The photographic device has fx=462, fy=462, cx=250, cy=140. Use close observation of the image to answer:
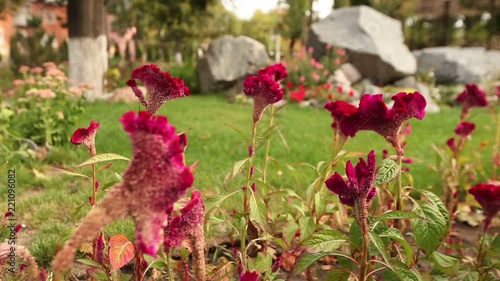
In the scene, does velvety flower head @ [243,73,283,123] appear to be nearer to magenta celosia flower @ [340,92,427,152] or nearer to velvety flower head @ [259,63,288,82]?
velvety flower head @ [259,63,288,82]

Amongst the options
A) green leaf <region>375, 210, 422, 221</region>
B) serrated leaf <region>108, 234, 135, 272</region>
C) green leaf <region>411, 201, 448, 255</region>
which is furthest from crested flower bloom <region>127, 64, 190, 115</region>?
green leaf <region>411, 201, 448, 255</region>

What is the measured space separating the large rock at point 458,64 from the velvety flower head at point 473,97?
13.5m

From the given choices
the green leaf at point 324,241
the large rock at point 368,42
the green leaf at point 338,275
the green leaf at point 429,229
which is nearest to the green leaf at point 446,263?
the green leaf at point 429,229

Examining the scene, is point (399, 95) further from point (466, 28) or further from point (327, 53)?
point (466, 28)

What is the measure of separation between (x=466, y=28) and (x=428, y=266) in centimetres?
3205

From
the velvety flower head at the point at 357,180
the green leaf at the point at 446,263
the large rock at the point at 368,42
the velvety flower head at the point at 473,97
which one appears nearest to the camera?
the velvety flower head at the point at 357,180

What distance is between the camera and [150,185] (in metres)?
0.79

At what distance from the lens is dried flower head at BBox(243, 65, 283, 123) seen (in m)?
1.65

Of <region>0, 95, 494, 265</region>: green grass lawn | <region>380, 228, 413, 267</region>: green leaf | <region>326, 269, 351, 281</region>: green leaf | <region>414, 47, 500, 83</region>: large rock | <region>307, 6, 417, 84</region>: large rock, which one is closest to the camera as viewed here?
<region>380, 228, 413, 267</region>: green leaf

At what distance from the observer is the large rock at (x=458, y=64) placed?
50.9 ft

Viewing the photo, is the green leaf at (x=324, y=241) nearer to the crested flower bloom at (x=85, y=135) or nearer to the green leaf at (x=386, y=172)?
the green leaf at (x=386, y=172)

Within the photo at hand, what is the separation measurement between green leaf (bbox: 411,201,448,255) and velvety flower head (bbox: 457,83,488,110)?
1561mm

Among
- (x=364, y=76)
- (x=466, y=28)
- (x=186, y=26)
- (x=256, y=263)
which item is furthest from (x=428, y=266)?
(x=466, y=28)

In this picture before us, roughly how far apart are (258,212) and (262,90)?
468 mm
